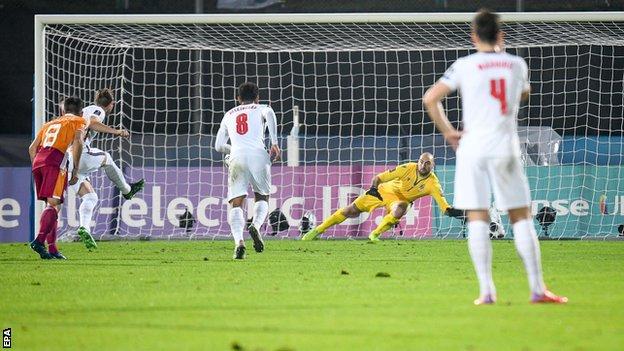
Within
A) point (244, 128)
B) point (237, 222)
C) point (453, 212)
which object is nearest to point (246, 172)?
point (244, 128)

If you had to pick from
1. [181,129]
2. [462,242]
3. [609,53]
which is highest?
[609,53]

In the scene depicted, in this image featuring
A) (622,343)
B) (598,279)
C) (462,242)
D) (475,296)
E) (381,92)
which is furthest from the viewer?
(381,92)

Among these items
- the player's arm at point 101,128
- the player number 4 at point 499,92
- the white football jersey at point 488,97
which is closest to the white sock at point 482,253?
the white football jersey at point 488,97

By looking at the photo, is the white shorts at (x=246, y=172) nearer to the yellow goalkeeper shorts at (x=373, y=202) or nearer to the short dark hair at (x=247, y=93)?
the short dark hair at (x=247, y=93)

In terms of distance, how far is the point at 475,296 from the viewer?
8375 millimetres

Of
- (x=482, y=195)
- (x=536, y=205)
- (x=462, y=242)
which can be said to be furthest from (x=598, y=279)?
(x=536, y=205)

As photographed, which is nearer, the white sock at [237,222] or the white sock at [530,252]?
the white sock at [530,252]

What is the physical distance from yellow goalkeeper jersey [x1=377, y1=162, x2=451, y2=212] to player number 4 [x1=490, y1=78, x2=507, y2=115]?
28.6 ft

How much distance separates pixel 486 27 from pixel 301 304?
2.00 metres

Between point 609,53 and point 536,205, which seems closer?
point 536,205

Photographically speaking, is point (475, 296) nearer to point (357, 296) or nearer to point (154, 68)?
point (357, 296)

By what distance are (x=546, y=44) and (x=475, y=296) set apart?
995cm

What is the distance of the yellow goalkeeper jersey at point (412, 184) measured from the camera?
16.4 meters

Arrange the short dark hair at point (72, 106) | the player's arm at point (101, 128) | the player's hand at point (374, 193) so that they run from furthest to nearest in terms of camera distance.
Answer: the player's hand at point (374, 193) < the player's arm at point (101, 128) < the short dark hair at point (72, 106)
